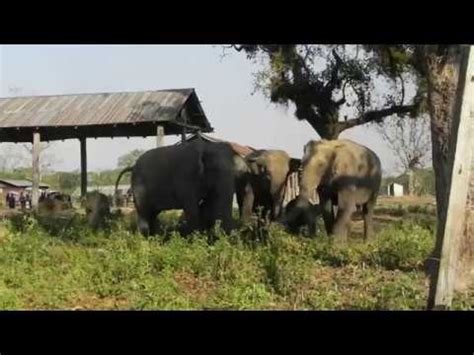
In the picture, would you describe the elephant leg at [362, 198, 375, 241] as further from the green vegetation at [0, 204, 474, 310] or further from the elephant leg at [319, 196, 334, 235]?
the green vegetation at [0, 204, 474, 310]

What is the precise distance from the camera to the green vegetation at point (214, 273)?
550cm

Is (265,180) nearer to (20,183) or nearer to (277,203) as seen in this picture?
(277,203)

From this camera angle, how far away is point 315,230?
9484 mm

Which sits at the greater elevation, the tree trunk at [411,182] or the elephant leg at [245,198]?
the tree trunk at [411,182]

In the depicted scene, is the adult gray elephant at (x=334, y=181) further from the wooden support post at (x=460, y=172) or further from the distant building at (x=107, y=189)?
the wooden support post at (x=460, y=172)

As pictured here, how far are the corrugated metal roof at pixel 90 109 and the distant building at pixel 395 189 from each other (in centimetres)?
409

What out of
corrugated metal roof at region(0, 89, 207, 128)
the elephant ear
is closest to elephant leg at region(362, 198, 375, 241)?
the elephant ear

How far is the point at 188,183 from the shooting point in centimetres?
965

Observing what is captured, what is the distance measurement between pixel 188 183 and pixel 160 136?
31.0 inches

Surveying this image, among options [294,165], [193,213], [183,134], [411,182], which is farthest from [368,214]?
[183,134]

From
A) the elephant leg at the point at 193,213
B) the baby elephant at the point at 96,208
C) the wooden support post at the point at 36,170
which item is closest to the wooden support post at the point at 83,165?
the baby elephant at the point at 96,208

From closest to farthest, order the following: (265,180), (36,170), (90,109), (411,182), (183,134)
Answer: (36,170) < (90,109) < (183,134) < (265,180) < (411,182)
